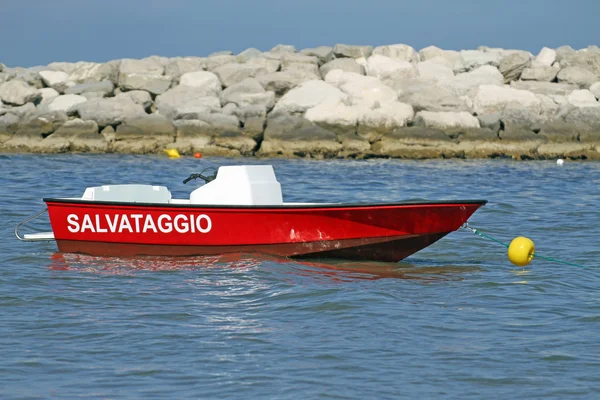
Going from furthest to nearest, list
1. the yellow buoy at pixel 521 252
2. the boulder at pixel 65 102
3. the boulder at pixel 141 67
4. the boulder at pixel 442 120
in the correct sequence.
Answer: the boulder at pixel 141 67
the boulder at pixel 65 102
the boulder at pixel 442 120
the yellow buoy at pixel 521 252

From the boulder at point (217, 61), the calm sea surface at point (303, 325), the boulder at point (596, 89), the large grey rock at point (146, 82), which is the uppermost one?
the boulder at point (217, 61)

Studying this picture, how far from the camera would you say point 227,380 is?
239 inches

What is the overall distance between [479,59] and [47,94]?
16071 mm

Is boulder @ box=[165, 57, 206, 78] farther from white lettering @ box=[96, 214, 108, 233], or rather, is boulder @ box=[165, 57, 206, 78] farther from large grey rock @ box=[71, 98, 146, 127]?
white lettering @ box=[96, 214, 108, 233]

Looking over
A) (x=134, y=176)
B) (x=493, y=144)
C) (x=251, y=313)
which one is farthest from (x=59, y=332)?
(x=493, y=144)

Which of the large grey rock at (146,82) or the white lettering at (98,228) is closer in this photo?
the white lettering at (98,228)

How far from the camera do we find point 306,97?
29.0 m

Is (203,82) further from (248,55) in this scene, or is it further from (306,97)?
(248,55)

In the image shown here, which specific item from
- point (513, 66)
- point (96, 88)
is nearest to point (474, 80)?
point (513, 66)

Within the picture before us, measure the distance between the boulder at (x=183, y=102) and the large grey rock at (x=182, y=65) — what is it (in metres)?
2.81

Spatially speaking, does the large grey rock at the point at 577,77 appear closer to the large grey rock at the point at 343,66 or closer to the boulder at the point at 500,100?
the boulder at the point at 500,100

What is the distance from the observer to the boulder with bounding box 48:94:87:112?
97.7 ft

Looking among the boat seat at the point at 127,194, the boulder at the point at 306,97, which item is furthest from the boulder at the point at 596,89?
the boat seat at the point at 127,194

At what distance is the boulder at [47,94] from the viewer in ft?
104
